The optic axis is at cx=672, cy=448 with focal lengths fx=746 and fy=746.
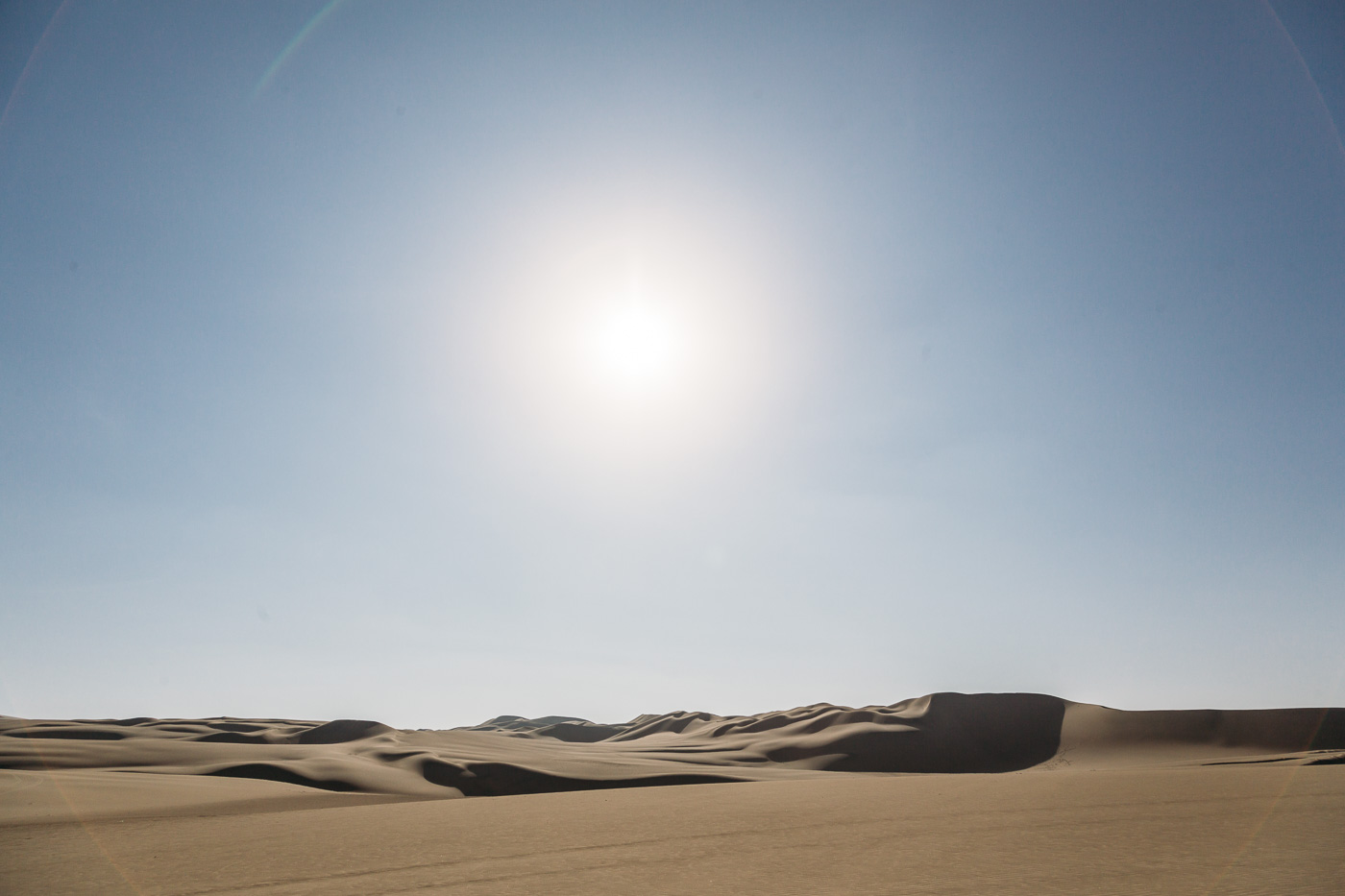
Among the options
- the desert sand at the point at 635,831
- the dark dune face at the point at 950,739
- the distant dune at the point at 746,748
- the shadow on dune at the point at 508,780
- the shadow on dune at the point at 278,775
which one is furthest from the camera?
the dark dune face at the point at 950,739

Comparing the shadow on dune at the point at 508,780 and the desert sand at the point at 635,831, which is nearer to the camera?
the desert sand at the point at 635,831

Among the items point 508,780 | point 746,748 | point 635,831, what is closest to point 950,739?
point 746,748

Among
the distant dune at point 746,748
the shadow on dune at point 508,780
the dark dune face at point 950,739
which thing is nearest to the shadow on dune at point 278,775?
the distant dune at point 746,748

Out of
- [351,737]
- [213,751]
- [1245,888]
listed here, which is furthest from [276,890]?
[351,737]

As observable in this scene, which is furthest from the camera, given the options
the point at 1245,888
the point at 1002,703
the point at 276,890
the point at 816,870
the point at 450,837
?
the point at 1002,703

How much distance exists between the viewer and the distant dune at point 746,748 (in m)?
32.2

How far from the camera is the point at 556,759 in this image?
40031 mm

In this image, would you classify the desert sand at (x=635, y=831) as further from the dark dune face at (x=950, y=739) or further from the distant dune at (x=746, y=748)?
the dark dune face at (x=950, y=739)

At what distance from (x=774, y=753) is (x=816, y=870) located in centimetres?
4256

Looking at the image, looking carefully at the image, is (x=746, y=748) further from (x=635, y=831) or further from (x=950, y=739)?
(x=635, y=831)

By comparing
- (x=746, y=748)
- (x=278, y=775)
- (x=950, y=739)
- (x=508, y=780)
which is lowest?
(x=746, y=748)

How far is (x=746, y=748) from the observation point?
5441 centimetres

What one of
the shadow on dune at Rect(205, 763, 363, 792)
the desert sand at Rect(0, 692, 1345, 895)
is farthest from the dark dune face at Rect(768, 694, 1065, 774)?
the shadow on dune at Rect(205, 763, 363, 792)

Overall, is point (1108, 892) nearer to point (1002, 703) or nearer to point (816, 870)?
point (816, 870)
